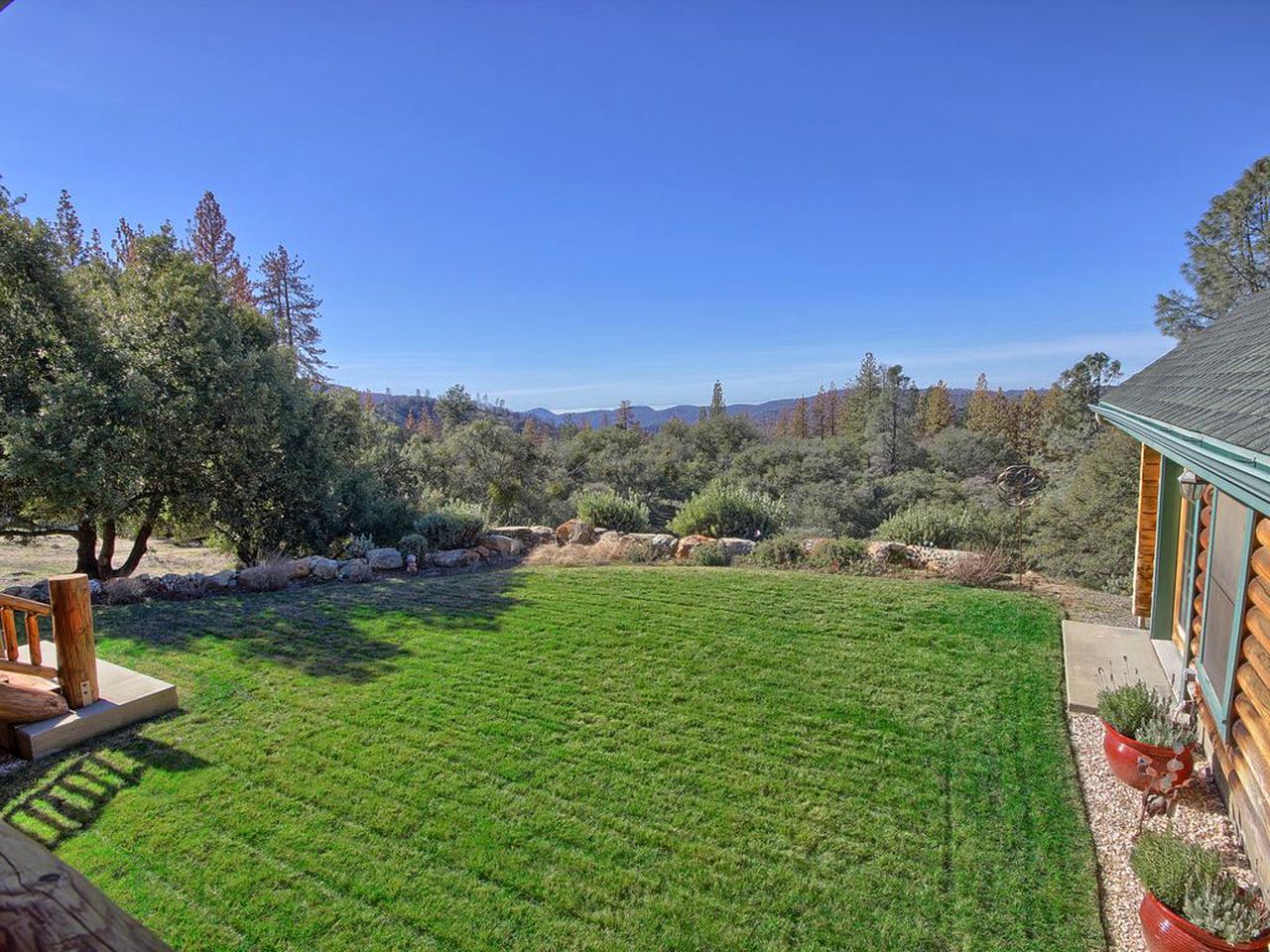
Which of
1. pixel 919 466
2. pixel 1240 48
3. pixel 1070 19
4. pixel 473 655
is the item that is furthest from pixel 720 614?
pixel 919 466

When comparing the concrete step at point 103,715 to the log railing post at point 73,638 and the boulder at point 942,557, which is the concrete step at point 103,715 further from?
the boulder at point 942,557

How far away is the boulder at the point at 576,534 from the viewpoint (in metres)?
10.3

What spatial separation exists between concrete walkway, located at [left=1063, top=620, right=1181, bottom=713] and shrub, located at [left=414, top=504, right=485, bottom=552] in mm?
8244

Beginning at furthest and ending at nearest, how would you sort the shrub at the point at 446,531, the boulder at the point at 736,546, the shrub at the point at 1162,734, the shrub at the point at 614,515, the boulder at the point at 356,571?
the shrub at the point at 614,515, the shrub at the point at 446,531, the boulder at the point at 736,546, the boulder at the point at 356,571, the shrub at the point at 1162,734

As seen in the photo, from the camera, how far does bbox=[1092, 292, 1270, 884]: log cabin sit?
2730 millimetres

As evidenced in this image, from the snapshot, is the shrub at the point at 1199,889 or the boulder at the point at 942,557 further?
the boulder at the point at 942,557

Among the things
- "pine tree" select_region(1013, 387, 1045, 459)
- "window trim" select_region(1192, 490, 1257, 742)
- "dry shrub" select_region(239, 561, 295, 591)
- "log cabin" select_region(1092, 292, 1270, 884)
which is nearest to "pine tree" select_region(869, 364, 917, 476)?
"pine tree" select_region(1013, 387, 1045, 459)

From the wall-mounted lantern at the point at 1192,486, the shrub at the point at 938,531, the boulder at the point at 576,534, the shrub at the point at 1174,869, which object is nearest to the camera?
the shrub at the point at 1174,869

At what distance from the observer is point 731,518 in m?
10.3

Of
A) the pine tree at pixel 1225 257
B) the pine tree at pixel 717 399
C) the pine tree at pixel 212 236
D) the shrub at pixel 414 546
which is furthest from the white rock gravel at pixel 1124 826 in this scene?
the pine tree at pixel 717 399

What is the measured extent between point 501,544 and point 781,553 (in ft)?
15.2

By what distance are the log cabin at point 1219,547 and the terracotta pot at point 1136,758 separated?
0.68 ft

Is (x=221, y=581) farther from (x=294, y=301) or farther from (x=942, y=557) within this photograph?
(x=294, y=301)

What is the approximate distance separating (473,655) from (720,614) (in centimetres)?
255
